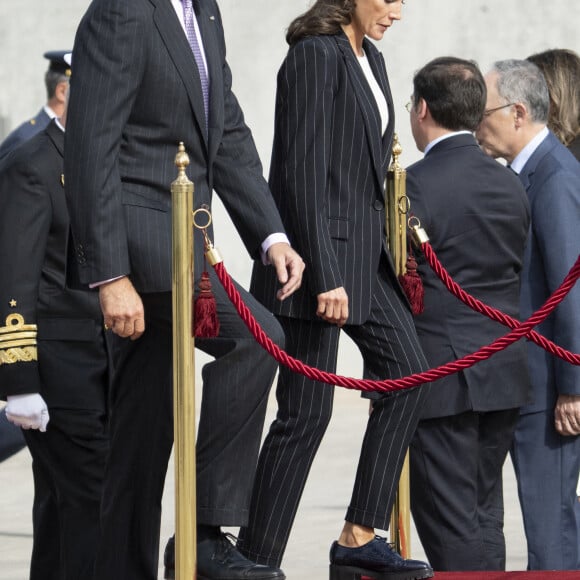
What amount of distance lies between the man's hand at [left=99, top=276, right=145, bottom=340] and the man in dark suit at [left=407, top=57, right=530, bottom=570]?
4.20 ft

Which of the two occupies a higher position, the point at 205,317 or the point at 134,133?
the point at 134,133

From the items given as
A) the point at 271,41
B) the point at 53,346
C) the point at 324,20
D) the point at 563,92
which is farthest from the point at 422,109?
the point at 271,41

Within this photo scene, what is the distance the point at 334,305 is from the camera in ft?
14.5

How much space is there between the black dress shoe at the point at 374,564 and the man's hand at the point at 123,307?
956mm

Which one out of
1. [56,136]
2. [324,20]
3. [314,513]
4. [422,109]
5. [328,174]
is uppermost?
[324,20]

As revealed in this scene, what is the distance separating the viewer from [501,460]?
520 cm

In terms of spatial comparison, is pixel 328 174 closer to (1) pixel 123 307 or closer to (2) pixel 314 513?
(1) pixel 123 307

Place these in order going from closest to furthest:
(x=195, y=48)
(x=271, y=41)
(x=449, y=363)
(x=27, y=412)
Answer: (x=195, y=48)
(x=449, y=363)
(x=27, y=412)
(x=271, y=41)

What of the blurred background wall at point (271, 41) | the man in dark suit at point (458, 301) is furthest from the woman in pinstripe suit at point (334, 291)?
the blurred background wall at point (271, 41)

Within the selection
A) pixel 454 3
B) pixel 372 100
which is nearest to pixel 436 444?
pixel 372 100

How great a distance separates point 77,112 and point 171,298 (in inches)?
19.8

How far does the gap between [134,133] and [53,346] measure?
0.99 m

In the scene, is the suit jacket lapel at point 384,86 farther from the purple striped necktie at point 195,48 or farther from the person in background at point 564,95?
the person in background at point 564,95

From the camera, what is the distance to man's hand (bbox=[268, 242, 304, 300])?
4133mm
